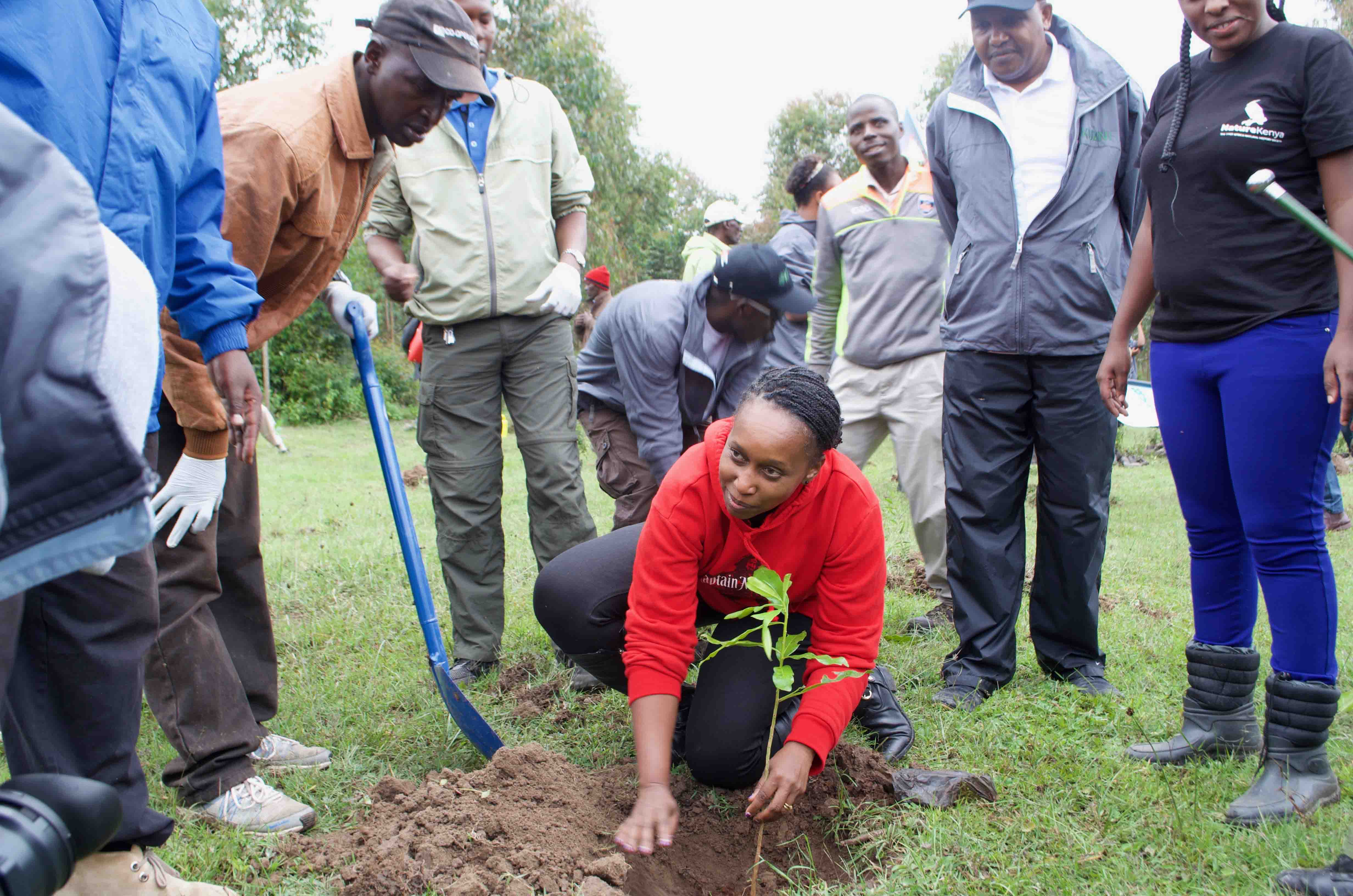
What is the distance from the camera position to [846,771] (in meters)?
2.45

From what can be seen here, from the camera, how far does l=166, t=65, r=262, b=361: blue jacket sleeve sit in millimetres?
1902

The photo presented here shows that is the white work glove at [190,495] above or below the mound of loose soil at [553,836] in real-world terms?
above

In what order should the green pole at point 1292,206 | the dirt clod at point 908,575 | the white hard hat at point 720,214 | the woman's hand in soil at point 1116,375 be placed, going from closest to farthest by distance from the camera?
the green pole at point 1292,206 → the woman's hand in soil at point 1116,375 → the dirt clod at point 908,575 → the white hard hat at point 720,214

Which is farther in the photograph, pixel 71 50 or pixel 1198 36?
pixel 1198 36

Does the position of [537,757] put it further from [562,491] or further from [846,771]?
[562,491]

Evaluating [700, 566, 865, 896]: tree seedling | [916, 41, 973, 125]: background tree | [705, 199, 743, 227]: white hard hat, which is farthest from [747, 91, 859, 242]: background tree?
[700, 566, 865, 896]: tree seedling

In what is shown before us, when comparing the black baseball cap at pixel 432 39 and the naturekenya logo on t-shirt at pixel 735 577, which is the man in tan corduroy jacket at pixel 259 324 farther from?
the naturekenya logo on t-shirt at pixel 735 577

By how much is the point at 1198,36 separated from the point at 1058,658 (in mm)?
1816

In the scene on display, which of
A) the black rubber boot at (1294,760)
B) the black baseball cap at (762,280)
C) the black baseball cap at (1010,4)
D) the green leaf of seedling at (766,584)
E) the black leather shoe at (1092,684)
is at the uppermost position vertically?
the black baseball cap at (1010,4)

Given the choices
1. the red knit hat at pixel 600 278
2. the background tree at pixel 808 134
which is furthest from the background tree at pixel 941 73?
the red knit hat at pixel 600 278

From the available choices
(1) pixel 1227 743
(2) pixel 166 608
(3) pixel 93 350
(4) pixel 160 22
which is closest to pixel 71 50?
(4) pixel 160 22

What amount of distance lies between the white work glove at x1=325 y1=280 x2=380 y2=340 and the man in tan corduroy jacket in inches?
8.0

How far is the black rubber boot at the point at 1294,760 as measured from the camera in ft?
7.00

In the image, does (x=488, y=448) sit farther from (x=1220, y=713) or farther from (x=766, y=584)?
(x=1220, y=713)
